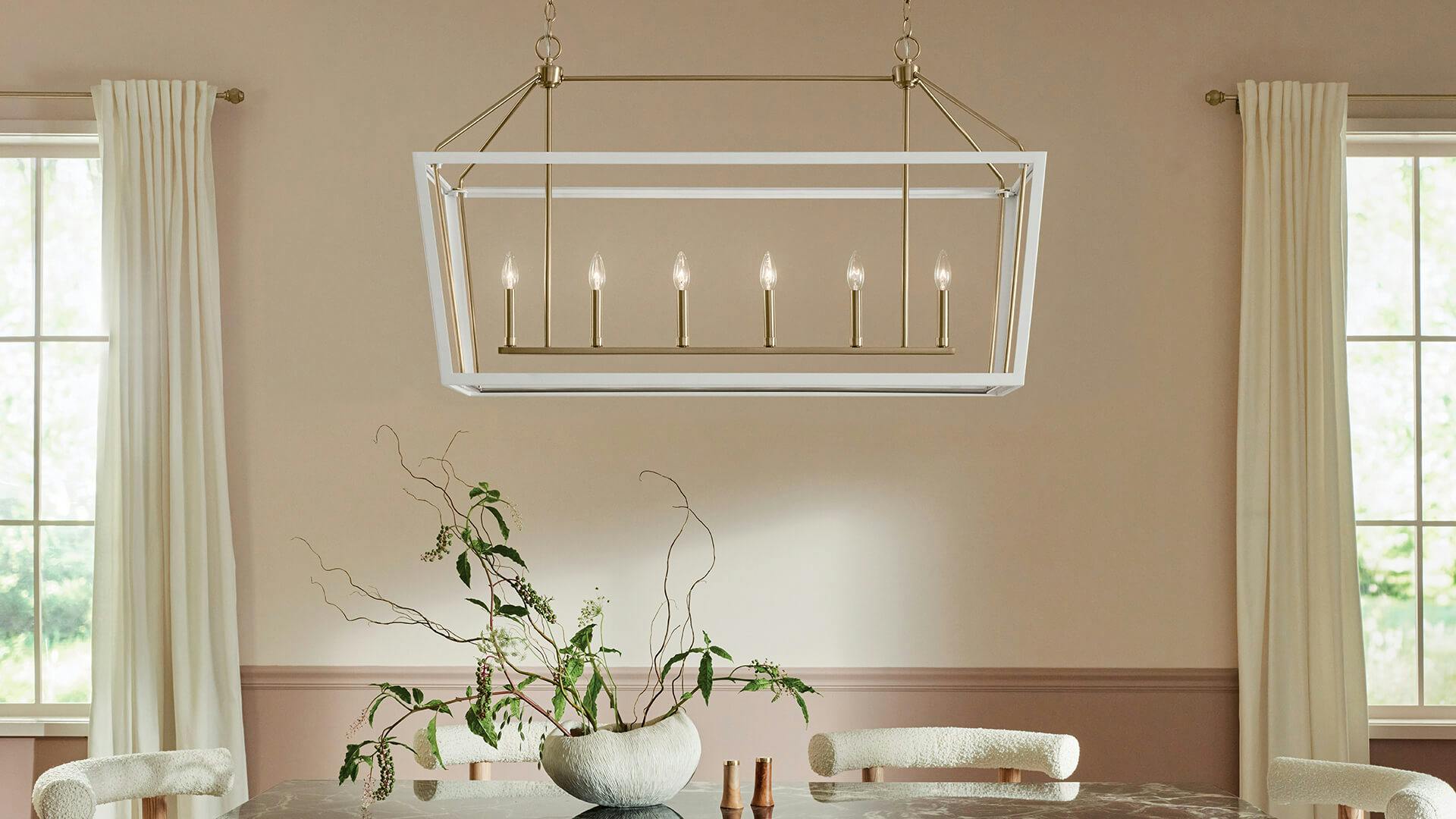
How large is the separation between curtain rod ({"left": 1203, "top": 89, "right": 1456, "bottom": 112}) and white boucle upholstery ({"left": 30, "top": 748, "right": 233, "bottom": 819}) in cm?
301

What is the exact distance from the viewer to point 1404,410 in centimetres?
321

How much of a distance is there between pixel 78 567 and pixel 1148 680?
315 centimetres

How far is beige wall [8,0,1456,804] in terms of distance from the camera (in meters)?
3.14

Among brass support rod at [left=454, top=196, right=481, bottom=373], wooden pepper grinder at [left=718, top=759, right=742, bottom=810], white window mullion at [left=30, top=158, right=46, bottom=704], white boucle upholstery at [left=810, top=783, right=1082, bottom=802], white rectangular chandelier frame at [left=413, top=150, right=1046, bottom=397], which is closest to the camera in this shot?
white rectangular chandelier frame at [left=413, top=150, right=1046, bottom=397]

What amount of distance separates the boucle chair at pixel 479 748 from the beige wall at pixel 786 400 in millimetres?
Answer: 748

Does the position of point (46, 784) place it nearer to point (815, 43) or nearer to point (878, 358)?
point (878, 358)

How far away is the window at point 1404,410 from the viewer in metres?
3.18

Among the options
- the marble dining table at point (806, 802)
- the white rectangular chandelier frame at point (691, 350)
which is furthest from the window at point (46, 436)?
the white rectangular chandelier frame at point (691, 350)

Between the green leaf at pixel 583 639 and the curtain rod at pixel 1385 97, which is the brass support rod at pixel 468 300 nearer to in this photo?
the green leaf at pixel 583 639

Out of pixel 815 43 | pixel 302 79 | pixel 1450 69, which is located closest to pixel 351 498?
pixel 302 79

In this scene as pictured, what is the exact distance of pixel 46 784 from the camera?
192cm

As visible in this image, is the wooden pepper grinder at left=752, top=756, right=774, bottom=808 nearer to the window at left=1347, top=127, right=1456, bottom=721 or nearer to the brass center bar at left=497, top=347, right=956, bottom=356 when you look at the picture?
the brass center bar at left=497, top=347, right=956, bottom=356

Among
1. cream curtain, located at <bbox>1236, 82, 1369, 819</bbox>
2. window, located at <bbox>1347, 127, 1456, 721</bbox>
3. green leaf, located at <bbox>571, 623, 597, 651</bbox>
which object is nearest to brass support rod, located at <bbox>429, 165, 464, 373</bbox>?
green leaf, located at <bbox>571, 623, 597, 651</bbox>

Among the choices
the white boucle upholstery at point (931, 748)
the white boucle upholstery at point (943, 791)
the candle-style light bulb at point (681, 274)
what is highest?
the candle-style light bulb at point (681, 274)
